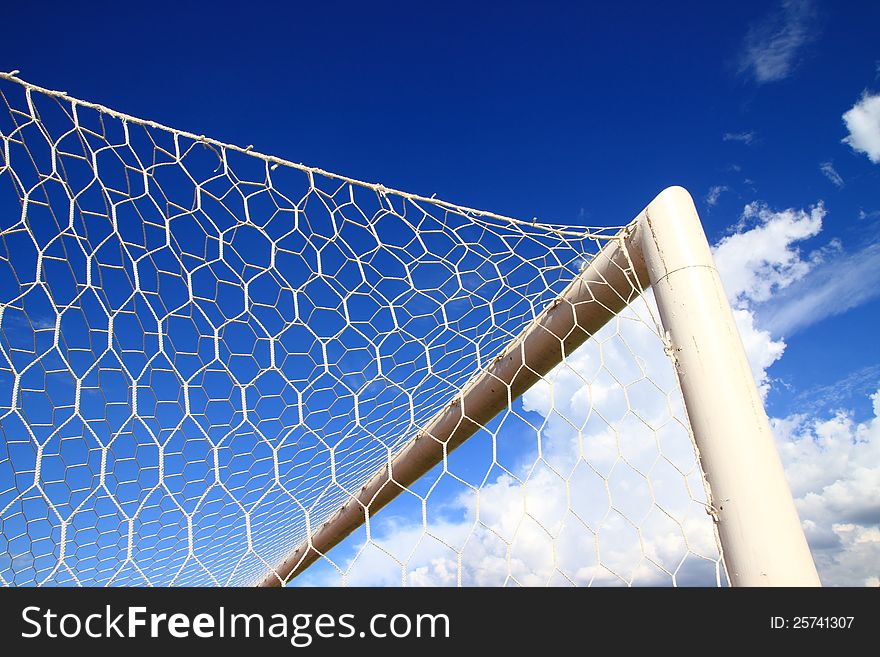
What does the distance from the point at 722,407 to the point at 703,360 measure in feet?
0.39

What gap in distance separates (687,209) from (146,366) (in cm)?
159

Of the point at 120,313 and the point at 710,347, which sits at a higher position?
the point at 120,313

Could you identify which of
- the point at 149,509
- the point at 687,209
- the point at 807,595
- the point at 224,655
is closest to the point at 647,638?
the point at 807,595

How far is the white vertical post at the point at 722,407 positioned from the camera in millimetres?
1100

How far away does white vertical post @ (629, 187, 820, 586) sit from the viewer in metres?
1.10

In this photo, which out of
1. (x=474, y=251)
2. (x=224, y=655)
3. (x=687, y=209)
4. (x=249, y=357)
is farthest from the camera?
(x=474, y=251)

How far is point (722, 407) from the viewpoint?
123cm

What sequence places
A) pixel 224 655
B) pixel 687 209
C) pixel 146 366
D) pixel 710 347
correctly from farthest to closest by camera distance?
pixel 146 366 → pixel 687 209 → pixel 710 347 → pixel 224 655

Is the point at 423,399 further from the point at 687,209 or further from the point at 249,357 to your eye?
the point at 687,209

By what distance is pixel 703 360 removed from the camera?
1288mm

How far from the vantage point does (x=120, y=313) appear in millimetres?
1571

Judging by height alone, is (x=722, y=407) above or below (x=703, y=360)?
below

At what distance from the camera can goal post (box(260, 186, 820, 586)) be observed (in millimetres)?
1113

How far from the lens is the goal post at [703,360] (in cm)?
111
